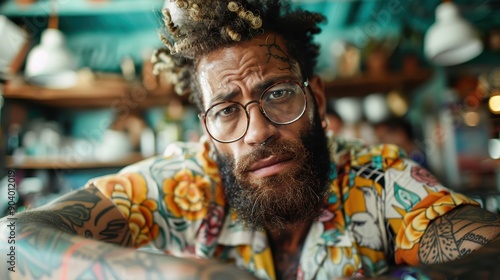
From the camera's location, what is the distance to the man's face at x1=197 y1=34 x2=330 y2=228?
3.17 ft

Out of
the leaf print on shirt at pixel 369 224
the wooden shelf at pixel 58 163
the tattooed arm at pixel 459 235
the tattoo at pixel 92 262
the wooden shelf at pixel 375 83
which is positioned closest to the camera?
the tattoo at pixel 92 262

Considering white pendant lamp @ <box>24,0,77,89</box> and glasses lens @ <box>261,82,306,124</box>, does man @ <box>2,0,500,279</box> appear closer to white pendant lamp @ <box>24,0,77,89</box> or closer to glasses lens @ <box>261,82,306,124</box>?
glasses lens @ <box>261,82,306,124</box>

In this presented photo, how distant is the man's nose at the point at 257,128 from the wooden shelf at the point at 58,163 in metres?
1.96

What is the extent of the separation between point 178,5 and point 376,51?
7.34ft

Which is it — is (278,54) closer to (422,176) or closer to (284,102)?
(284,102)

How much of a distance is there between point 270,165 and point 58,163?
91.2 inches

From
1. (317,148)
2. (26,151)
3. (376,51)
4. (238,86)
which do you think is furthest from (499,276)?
(26,151)

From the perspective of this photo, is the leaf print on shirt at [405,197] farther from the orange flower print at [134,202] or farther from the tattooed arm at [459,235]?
the orange flower print at [134,202]

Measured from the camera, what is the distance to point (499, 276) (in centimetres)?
59

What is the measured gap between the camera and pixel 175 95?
9.01 ft

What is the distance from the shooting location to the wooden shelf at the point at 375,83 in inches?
108

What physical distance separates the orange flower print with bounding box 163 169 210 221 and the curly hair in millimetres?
249

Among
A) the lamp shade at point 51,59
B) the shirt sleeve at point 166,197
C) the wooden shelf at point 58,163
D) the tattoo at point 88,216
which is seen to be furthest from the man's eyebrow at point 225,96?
the wooden shelf at point 58,163

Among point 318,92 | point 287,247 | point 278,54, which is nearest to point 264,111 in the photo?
point 278,54
